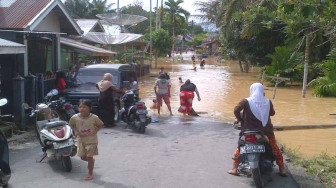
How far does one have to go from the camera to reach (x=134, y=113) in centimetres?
1016

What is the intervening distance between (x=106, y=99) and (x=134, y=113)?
2.62 ft

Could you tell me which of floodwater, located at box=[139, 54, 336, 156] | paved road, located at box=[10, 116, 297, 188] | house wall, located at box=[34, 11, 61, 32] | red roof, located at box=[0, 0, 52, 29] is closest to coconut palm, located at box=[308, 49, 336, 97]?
floodwater, located at box=[139, 54, 336, 156]

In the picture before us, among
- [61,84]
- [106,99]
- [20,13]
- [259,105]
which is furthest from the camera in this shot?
[61,84]

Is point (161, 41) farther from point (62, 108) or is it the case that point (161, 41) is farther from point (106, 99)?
point (62, 108)

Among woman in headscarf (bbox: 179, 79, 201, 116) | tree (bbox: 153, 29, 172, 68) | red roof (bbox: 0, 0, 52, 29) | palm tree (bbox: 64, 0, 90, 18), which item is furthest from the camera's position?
palm tree (bbox: 64, 0, 90, 18)

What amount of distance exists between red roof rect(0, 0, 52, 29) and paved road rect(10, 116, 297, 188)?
4062 mm

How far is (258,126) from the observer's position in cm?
585

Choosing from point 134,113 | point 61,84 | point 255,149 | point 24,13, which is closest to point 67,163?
point 255,149

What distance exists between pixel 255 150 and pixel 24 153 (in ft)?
14.4

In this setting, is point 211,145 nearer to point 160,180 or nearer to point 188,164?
point 188,164

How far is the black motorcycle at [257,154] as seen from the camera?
217 inches

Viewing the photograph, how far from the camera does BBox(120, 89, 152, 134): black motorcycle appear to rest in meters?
9.88

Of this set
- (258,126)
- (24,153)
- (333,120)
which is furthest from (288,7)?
(333,120)

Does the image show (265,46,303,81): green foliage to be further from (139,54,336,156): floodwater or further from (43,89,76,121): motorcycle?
(43,89,76,121): motorcycle
